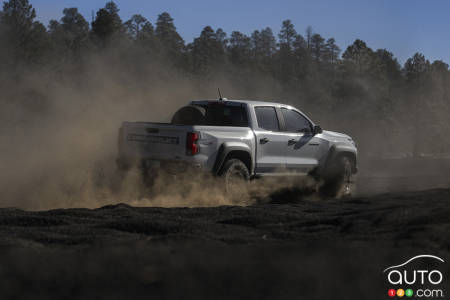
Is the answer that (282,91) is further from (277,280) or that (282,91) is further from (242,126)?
(277,280)

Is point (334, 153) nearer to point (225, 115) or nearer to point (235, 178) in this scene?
point (225, 115)

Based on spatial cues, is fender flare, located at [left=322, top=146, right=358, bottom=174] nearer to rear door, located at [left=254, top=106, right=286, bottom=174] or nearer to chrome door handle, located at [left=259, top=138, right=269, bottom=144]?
rear door, located at [left=254, top=106, right=286, bottom=174]

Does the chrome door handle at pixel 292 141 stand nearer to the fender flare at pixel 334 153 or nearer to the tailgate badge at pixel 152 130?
the fender flare at pixel 334 153

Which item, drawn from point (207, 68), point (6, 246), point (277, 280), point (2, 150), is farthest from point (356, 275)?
point (207, 68)

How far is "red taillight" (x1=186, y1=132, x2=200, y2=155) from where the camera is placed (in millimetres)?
9680

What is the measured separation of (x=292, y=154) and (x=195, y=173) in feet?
8.30

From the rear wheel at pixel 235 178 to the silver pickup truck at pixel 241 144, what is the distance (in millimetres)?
17

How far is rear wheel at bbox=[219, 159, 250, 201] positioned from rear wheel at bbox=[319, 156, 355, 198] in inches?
99.9

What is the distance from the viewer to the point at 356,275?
4.59 metres

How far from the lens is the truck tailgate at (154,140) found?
32.2 feet

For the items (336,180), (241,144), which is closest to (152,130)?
(241,144)

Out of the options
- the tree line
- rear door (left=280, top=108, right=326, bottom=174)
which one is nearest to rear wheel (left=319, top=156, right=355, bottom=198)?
rear door (left=280, top=108, right=326, bottom=174)

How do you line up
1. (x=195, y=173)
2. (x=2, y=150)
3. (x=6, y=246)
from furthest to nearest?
(x=2, y=150)
(x=195, y=173)
(x=6, y=246)

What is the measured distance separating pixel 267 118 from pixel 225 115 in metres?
0.79
